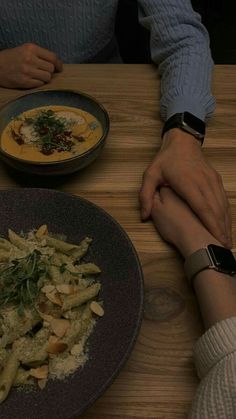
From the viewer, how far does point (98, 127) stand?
1.13 metres

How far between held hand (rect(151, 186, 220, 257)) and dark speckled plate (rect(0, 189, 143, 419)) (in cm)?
13

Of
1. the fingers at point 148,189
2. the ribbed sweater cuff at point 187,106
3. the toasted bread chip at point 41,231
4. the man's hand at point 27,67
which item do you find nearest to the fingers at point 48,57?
the man's hand at point 27,67

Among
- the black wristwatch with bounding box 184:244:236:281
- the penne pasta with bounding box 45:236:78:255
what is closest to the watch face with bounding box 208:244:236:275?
the black wristwatch with bounding box 184:244:236:281

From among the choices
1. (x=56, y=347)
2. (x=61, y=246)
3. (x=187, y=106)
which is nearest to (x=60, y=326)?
(x=56, y=347)

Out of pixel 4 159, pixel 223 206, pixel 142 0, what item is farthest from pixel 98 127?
pixel 142 0

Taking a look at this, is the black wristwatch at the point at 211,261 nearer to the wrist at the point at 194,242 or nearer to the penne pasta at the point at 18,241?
the wrist at the point at 194,242

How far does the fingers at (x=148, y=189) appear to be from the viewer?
3.26 ft

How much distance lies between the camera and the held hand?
0.91 metres

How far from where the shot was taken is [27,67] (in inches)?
52.7

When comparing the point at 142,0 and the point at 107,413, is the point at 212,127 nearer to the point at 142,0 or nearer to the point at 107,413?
the point at 142,0

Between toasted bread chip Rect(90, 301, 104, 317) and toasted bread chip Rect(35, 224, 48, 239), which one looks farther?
toasted bread chip Rect(35, 224, 48, 239)

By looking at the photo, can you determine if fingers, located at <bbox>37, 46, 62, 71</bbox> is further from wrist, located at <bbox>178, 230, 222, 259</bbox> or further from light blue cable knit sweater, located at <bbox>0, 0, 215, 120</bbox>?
wrist, located at <bbox>178, 230, 222, 259</bbox>

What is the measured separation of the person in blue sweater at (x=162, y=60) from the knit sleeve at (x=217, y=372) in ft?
0.77

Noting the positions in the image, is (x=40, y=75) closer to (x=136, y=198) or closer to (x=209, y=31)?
(x=136, y=198)
